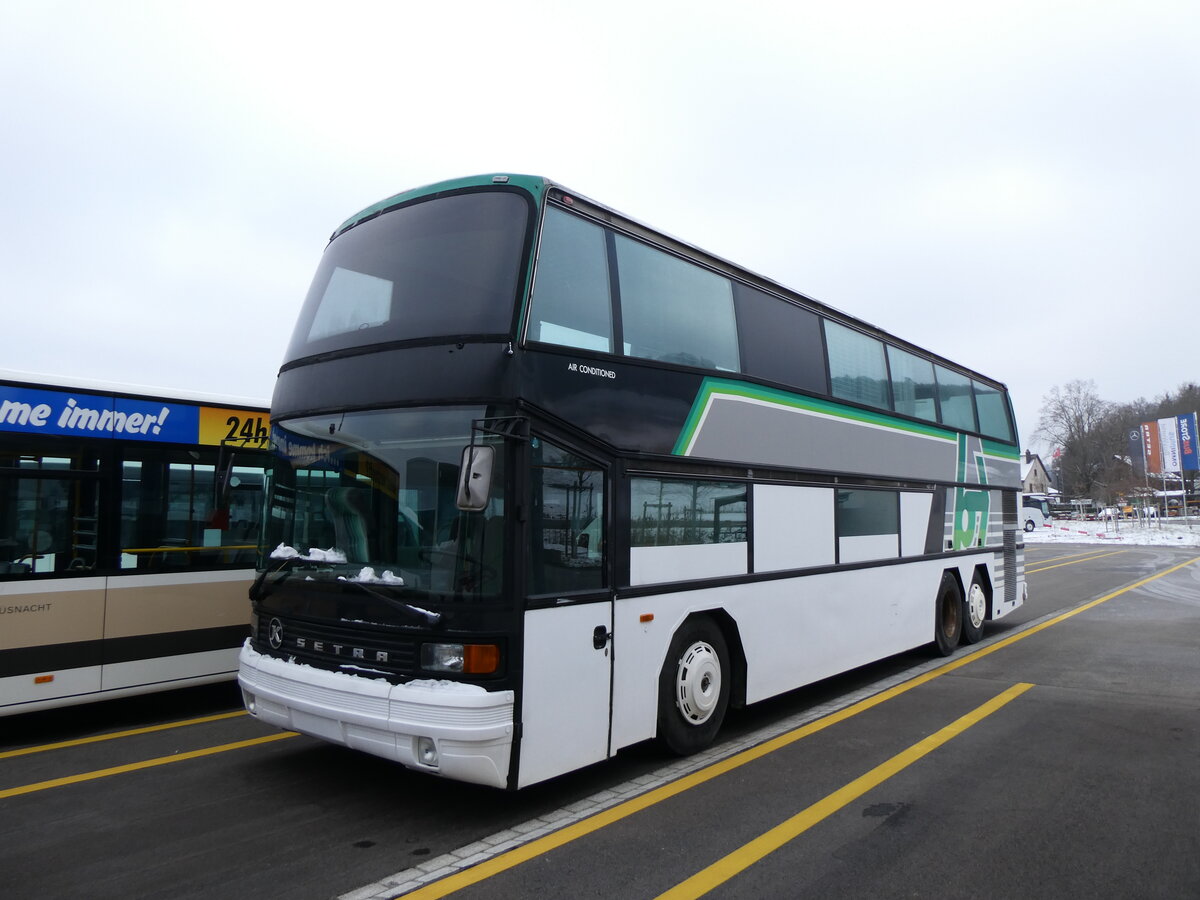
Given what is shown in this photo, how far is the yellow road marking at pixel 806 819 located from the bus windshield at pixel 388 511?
179 centimetres

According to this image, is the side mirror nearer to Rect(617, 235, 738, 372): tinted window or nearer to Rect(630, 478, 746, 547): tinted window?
Rect(630, 478, 746, 547): tinted window

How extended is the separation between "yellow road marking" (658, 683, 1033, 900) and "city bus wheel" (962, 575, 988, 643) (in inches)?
164

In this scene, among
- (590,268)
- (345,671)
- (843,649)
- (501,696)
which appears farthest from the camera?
(843,649)

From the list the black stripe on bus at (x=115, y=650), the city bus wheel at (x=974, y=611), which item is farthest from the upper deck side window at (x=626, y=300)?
the city bus wheel at (x=974, y=611)

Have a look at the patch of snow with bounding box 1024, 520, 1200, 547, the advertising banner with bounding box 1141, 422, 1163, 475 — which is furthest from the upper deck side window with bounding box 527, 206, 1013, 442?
the advertising banner with bounding box 1141, 422, 1163, 475

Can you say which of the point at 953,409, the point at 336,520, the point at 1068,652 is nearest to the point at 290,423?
the point at 336,520

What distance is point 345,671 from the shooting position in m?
4.86

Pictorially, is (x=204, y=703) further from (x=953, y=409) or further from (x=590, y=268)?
(x=953, y=409)

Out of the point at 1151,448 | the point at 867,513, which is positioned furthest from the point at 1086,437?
the point at 867,513

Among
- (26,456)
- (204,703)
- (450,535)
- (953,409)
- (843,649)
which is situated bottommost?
(204,703)

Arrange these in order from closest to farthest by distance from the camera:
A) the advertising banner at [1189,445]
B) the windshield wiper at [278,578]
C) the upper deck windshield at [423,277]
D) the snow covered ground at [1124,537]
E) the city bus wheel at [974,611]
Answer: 1. the upper deck windshield at [423,277]
2. the windshield wiper at [278,578]
3. the city bus wheel at [974,611]
4. the snow covered ground at [1124,537]
5. the advertising banner at [1189,445]

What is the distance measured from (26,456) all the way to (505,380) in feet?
14.7

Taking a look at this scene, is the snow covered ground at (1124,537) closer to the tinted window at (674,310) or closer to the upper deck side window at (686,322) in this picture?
the upper deck side window at (686,322)

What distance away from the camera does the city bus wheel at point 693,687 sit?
229 inches
